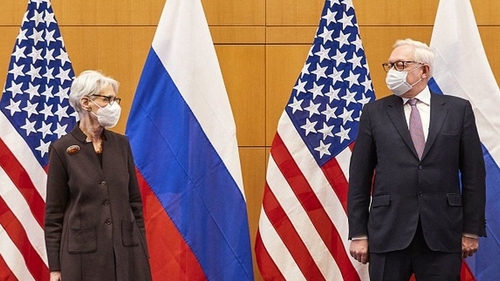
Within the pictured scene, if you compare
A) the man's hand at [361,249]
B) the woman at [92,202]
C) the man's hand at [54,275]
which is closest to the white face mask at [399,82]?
the man's hand at [361,249]

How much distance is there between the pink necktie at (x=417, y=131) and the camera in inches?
154

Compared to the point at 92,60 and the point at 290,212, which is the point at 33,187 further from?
the point at 290,212

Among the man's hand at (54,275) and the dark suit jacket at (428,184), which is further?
the dark suit jacket at (428,184)

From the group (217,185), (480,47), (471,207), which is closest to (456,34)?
(480,47)

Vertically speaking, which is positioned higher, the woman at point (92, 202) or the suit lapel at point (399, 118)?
the suit lapel at point (399, 118)

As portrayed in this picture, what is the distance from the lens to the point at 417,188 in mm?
3881

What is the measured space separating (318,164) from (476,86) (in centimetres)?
89

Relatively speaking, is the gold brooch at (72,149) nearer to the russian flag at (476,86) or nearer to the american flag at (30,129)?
the american flag at (30,129)

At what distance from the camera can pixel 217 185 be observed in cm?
453

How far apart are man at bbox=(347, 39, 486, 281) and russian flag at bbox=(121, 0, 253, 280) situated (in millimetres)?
799

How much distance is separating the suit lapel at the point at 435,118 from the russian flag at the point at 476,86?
529 mm

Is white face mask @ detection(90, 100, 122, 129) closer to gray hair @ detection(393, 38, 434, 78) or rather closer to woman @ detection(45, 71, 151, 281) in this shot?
woman @ detection(45, 71, 151, 281)

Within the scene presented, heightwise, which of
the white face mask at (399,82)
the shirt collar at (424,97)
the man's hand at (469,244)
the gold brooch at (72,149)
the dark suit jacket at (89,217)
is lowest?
the man's hand at (469,244)

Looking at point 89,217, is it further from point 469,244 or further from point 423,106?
point 469,244
